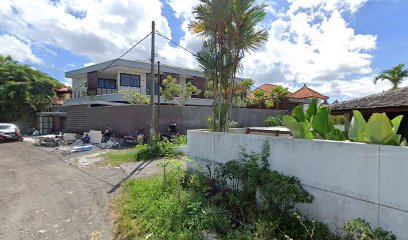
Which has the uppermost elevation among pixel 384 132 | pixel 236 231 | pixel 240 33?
pixel 240 33

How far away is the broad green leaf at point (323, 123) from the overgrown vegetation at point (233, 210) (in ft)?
3.19

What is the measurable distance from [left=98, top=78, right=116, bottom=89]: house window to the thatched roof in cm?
2134

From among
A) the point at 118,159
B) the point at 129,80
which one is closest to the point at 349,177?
the point at 118,159

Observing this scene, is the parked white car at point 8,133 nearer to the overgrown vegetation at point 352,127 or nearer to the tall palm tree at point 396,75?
the overgrown vegetation at point 352,127

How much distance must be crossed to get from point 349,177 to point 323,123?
47.3 inches

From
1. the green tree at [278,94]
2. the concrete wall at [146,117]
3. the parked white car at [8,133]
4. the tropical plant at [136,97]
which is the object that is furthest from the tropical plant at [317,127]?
the parked white car at [8,133]

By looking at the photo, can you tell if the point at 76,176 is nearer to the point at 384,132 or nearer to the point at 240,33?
the point at 240,33

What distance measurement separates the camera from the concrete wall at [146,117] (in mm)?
14648

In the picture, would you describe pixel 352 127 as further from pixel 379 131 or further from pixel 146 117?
pixel 146 117

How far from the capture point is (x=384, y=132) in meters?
3.15

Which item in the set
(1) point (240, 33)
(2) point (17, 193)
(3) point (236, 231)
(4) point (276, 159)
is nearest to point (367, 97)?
(1) point (240, 33)

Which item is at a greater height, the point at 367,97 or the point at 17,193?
the point at 367,97

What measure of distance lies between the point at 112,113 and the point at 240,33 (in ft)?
40.3

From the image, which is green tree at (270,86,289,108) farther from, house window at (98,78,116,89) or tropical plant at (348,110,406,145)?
tropical plant at (348,110,406,145)
